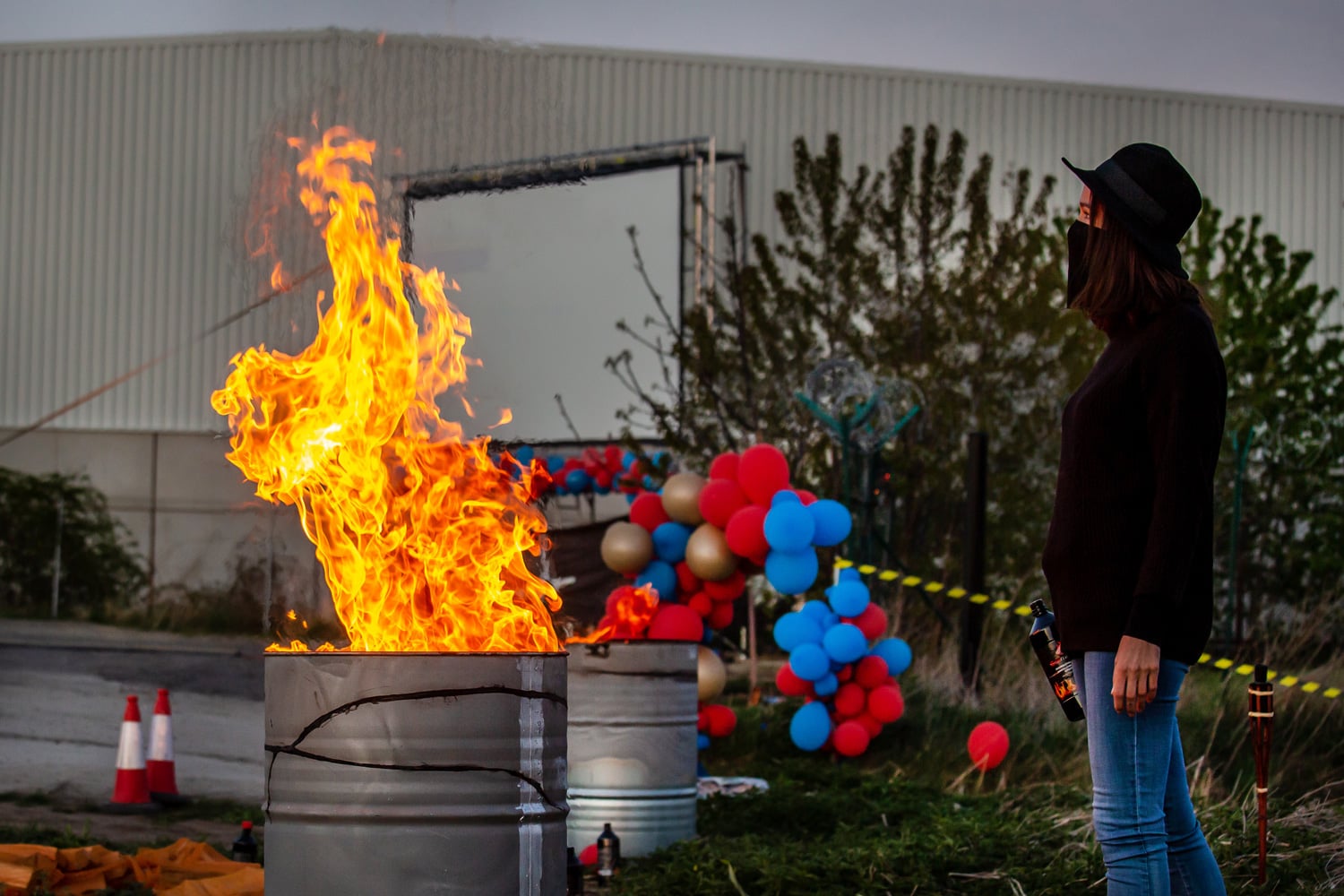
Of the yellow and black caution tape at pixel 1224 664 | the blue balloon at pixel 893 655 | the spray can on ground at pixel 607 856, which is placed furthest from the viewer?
the blue balloon at pixel 893 655

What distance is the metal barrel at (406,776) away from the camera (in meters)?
3.07

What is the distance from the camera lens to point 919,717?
8938 millimetres

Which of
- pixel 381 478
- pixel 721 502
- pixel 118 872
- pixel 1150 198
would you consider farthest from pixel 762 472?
pixel 1150 198

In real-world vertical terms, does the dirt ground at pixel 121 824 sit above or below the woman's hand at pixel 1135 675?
below

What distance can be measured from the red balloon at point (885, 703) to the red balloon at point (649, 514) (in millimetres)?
1459

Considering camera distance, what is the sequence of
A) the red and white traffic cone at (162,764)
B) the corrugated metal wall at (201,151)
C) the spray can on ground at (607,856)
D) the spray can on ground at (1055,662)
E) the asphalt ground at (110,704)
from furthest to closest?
→ the corrugated metal wall at (201,151)
the asphalt ground at (110,704)
the red and white traffic cone at (162,764)
the spray can on ground at (607,856)
the spray can on ground at (1055,662)

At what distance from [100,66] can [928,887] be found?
17258 millimetres

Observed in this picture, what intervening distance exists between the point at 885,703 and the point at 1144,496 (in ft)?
18.1

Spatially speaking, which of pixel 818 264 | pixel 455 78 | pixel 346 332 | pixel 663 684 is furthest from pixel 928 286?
pixel 346 332

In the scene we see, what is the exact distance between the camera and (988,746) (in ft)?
25.5

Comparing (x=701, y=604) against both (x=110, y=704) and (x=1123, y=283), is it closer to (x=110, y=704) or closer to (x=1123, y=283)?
(x=1123, y=283)

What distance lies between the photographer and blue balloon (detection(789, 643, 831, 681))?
810 centimetres

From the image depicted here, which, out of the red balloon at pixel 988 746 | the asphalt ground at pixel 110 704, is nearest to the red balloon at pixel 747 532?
the red balloon at pixel 988 746

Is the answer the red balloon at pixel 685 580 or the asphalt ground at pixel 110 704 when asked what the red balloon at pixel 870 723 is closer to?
the red balloon at pixel 685 580
